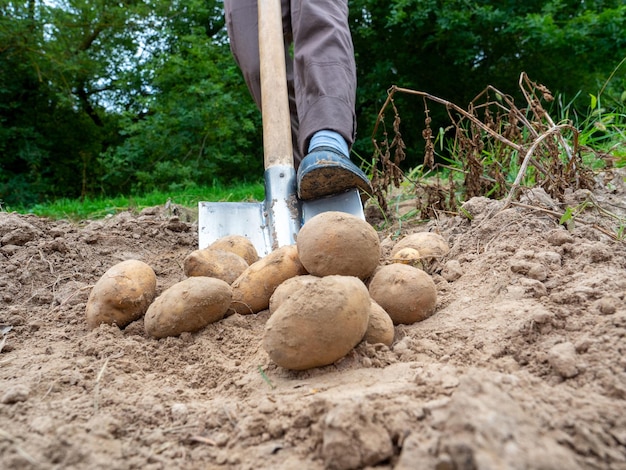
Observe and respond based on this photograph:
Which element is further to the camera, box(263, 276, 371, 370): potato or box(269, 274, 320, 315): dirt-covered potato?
box(269, 274, 320, 315): dirt-covered potato

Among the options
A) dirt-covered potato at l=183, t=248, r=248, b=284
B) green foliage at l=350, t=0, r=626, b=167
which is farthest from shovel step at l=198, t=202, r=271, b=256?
green foliage at l=350, t=0, r=626, b=167

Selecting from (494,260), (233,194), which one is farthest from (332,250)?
(233,194)

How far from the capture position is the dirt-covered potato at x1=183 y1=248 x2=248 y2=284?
182cm

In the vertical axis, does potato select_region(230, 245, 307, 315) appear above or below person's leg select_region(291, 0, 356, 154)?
below

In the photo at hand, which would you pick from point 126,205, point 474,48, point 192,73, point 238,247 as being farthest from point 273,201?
point 474,48

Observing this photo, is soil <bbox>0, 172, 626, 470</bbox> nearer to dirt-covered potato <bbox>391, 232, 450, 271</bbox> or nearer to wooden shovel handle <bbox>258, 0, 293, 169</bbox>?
dirt-covered potato <bbox>391, 232, 450, 271</bbox>

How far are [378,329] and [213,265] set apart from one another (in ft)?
2.17

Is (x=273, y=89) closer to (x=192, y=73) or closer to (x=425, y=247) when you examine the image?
(x=425, y=247)

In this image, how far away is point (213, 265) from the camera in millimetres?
1833

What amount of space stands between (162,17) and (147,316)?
6.40 metres

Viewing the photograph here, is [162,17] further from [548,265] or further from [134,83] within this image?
[548,265]

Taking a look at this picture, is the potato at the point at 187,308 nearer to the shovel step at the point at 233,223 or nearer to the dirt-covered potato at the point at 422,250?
the dirt-covered potato at the point at 422,250

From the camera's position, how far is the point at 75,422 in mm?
1097

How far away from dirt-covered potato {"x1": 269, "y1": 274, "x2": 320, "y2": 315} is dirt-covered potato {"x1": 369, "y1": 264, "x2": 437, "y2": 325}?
0.20 metres
